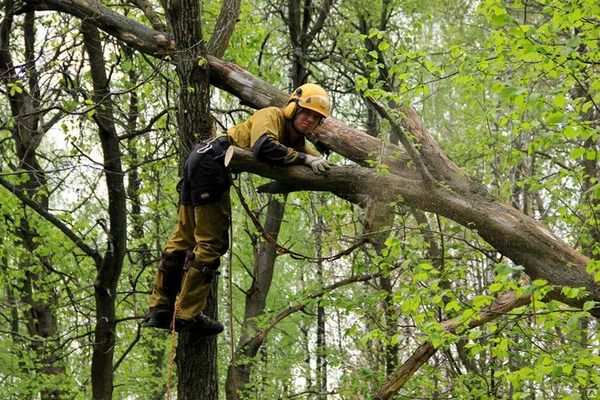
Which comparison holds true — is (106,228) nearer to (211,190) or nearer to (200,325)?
(200,325)

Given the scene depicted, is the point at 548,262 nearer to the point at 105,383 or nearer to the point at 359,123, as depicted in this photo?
the point at 105,383

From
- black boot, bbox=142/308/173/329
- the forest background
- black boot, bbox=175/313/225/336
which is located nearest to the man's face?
the forest background

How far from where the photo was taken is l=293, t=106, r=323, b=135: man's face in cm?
531

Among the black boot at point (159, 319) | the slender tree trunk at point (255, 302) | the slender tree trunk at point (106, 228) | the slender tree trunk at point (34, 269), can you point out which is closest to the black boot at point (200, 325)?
the black boot at point (159, 319)

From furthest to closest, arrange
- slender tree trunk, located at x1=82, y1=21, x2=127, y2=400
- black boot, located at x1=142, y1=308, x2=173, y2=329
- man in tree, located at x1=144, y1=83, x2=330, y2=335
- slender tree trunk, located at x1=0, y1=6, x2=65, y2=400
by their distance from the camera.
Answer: slender tree trunk, located at x1=0, y1=6, x2=65, y2=400
slender tree trunk, located at x1=82, y1=21, x2=127, y2=400
black boot, located at x1=142, y1=308, x2=173, y2=329
man in tree, located at x1=144, y1=83, x2=330, y2=335

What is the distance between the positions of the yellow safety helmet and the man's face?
0.13ft

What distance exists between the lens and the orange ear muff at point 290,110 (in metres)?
5.28

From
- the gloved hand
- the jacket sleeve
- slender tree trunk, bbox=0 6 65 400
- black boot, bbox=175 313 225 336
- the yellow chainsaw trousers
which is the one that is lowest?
black boot, bbox=175 313 225 336

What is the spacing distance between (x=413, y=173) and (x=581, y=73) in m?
1.52

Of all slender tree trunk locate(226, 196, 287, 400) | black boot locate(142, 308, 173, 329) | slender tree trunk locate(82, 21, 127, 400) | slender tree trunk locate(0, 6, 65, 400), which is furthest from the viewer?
slender tree trunk locate(226, 196, 287, 400)

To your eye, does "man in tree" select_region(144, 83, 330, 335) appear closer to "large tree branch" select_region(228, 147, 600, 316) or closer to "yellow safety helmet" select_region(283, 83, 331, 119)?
"yellow safety helmet" select_region(283, 83, 331, 119)

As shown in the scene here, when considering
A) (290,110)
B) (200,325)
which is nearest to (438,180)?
(290,110)

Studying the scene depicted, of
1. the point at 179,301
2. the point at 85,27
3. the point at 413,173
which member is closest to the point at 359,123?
the point at 85,27

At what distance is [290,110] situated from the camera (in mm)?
5293
